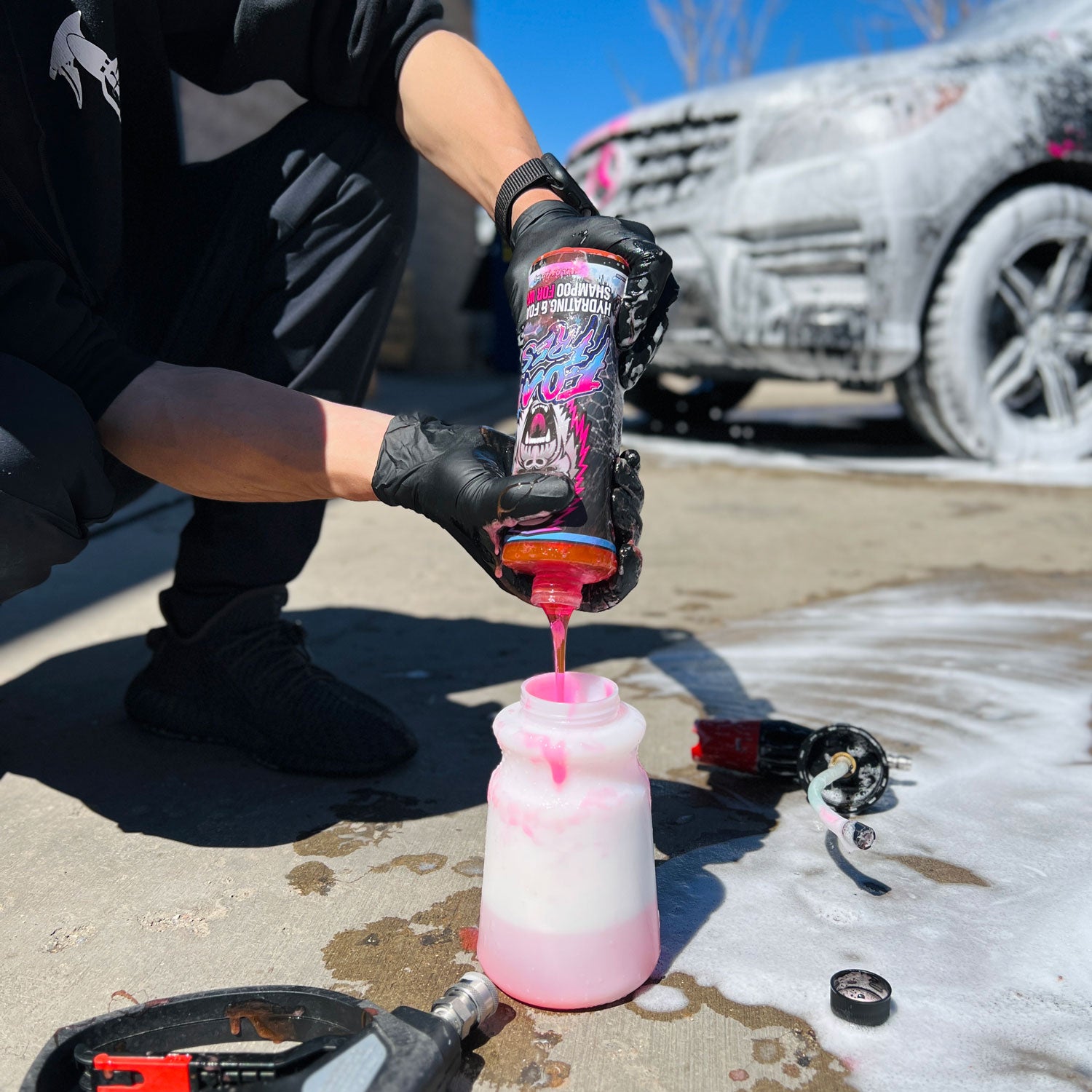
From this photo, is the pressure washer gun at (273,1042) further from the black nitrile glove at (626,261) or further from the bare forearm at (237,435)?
the black nitrile glove at (626,261)

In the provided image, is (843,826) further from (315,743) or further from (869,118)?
(869,118)

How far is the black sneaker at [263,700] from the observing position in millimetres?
1368

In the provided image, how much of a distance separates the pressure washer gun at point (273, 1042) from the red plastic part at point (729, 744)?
21.8 inches

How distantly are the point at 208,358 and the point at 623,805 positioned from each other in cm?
91

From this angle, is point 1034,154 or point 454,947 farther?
point 1034,154

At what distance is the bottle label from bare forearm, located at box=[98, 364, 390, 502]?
0.17 metres

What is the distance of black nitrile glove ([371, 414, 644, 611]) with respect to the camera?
961 millimetres

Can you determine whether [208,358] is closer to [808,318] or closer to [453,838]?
[453,838]

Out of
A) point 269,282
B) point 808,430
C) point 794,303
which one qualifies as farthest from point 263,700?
point 808,430

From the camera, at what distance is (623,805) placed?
3.06ft

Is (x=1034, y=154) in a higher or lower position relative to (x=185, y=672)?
higher

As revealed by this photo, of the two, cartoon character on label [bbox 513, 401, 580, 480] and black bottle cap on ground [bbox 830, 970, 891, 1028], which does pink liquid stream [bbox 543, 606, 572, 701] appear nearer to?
cartoon character on label [bbox 513, 401, 580, 480]

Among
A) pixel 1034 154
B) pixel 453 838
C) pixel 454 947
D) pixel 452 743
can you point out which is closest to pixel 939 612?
pixel 452 743

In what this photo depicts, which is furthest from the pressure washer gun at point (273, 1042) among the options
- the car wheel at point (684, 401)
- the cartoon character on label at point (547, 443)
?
the car wheel at point (684, 401)
